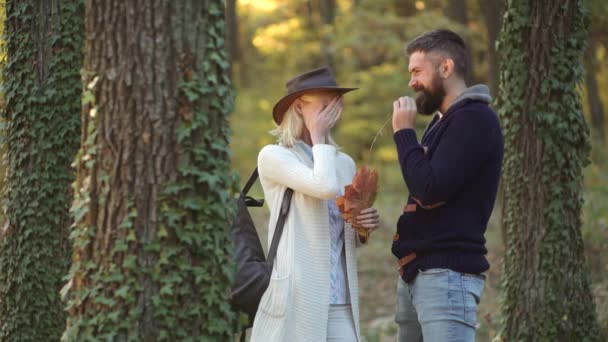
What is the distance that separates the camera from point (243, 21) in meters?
28.1

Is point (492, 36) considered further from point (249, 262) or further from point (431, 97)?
point (249, 262)

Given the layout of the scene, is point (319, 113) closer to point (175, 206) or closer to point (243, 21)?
point (175, 206)

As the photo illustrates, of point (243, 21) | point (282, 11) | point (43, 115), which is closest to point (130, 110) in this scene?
point (43, 115)

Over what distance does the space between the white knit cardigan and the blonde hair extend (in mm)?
162

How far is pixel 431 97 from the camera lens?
4.10 m

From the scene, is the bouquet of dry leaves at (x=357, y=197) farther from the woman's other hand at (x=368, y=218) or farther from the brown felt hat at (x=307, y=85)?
the brown felt hat at (x=307, y=85)

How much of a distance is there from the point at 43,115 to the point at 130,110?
2.52 metres

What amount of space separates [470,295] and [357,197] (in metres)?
0.77

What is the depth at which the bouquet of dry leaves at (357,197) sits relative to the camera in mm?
3957

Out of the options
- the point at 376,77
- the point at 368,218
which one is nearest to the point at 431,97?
the point at 368,218

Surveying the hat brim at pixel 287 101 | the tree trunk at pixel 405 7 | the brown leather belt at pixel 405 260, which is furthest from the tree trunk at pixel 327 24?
the brown leather belt at pixel 405 260

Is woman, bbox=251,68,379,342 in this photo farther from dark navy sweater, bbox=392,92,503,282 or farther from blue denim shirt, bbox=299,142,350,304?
dark navy sweater, bbox=392,92,503,282

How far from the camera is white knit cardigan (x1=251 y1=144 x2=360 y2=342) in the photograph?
3928mm

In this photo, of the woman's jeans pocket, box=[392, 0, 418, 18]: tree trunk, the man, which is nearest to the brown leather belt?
the man
